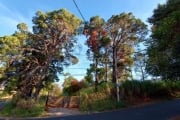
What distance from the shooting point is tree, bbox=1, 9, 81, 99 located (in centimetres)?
3020

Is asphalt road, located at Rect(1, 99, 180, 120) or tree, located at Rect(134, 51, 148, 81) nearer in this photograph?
asphalt road, located at Rect(1, 99, 180, 120)

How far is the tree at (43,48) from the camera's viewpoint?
3020cm

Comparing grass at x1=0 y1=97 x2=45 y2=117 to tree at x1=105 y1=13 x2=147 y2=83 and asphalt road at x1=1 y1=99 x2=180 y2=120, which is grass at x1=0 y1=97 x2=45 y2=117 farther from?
tree at x1=105 y1=13 x2=147 y2=83

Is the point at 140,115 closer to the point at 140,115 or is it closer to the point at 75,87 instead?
the point at 140,115

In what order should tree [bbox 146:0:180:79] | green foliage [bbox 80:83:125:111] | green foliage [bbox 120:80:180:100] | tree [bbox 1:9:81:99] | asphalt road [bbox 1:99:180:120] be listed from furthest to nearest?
tree [bbox 1:9:81:99] → green foliage [bbox 120:80:180:100] → green foliage [bbox 80:83:125:111] → asphalt road [bbox 1:99:180:120] → tree [bbox 146:0:180:79]

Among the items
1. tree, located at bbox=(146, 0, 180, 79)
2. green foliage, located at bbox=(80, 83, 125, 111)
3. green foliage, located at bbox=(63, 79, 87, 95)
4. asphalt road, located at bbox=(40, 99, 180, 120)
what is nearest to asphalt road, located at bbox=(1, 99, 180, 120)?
asphalt road, located at bbox=(40, 99, 180, 120)

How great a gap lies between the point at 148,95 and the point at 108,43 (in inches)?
341

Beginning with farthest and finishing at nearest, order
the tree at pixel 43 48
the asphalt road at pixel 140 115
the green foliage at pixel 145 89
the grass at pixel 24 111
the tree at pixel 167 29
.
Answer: the tree at pixel 43 48 → the green foliage at pixel 145 89 → the grass at pixel 24 111 → the asphalt road at pixel 140 115 → the tree at pixel 167 29

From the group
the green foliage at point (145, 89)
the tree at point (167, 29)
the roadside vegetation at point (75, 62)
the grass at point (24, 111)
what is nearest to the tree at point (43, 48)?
the roadside vegetation at point (75, 62)

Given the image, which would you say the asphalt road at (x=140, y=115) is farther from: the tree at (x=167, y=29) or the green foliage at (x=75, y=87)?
the green foliage at (x=75, y=87)

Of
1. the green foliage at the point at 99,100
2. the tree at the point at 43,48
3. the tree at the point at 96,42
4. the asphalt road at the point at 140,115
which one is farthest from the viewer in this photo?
the tree at the point at 96,42

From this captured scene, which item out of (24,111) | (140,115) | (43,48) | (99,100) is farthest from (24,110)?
(140,115)

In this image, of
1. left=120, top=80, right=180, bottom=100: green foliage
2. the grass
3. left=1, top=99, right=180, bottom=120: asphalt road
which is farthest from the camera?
left=120, top=80, right=180, bottom=100: green foliage

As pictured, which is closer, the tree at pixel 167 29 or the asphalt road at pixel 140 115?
the tree at pixel 167 29
